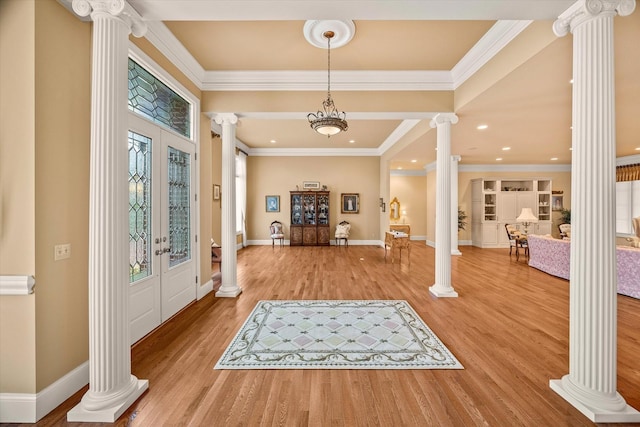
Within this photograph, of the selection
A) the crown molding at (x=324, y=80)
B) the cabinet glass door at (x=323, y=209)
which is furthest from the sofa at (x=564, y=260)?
the cabinet glass door at (x=323, y=209)

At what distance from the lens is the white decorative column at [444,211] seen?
426 centimetres

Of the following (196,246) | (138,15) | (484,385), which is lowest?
(484,385)

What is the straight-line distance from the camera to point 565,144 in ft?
22.7

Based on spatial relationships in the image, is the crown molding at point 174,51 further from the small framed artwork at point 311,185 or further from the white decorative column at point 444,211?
the small framed artwork at point 311,185

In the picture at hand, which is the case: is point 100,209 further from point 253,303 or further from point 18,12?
point 253,303

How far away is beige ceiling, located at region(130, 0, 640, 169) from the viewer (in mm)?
2141

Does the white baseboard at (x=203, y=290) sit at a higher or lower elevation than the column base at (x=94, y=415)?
higher

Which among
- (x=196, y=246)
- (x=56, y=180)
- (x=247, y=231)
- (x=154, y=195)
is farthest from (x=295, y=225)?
(x=56, y=180)

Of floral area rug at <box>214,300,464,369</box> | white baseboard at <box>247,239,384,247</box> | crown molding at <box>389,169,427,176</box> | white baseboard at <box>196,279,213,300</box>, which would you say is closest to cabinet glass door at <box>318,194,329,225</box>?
white baseboard at <box>247,239,384,247</box>

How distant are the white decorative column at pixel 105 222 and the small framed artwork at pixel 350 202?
8.03m

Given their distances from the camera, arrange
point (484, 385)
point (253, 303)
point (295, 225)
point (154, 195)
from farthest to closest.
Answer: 1. point (295, 225)
2. point (253, 303)
3. point (154, 195)
4. point (484, 385)

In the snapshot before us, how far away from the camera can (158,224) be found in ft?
10.3

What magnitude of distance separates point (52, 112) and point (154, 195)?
1256 millimetres

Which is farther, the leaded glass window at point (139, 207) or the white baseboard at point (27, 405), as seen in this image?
the leaded glass window at point (139, 207)
